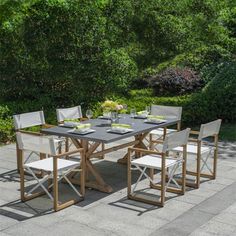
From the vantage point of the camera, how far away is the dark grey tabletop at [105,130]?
5.68 metres

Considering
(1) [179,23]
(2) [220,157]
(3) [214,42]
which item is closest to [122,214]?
(2) [220,157]

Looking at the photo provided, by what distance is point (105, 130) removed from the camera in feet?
20.2

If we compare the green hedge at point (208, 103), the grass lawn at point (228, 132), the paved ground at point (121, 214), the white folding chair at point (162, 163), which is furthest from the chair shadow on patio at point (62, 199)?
the green hedge at point (208, 103)

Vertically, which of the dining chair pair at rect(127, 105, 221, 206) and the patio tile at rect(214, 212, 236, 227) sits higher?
the dining chair pair at rect(127, 105, 221, 206)

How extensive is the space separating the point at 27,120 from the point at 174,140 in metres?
2.42

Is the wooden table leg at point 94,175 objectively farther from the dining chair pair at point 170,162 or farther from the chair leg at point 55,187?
the chair leg at point 55,187

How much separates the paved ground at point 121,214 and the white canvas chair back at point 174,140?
720 mm

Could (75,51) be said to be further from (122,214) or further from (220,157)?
(122,214)

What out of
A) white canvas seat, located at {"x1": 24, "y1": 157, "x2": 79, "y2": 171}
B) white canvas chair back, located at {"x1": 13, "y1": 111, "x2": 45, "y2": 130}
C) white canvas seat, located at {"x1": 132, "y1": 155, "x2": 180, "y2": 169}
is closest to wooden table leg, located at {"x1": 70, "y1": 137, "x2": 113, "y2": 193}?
white canvas seat, located at {"x1": 24, "y1": 157, "x2": 79, "y2": 171}

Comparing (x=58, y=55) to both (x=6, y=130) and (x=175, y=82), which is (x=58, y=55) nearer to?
(x=6, y=130)

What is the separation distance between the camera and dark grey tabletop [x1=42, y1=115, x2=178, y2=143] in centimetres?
568

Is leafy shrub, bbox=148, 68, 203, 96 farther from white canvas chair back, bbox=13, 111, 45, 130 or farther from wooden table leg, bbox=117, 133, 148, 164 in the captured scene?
white canvas chair back, bbox=13, 111, 45, 130

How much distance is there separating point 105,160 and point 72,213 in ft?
8.47

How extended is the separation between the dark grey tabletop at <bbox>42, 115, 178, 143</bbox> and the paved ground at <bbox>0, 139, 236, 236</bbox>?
763mm
